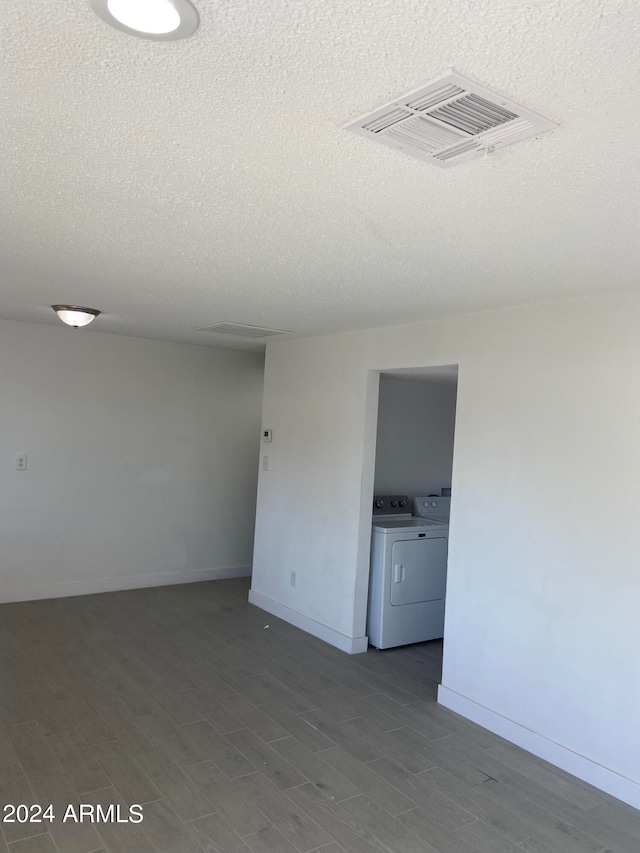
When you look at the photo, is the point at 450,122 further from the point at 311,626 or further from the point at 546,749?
the point at 311,626

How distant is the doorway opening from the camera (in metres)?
4.68

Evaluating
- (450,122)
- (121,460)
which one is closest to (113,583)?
(121,460)

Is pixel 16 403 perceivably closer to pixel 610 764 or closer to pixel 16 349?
pixel 16 349

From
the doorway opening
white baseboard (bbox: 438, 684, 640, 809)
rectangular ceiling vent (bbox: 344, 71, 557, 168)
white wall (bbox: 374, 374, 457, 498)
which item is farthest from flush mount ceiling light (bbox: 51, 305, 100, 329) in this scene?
white baseboard (bbox: 438, 684, 640, 809)

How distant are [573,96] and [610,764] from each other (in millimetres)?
2931

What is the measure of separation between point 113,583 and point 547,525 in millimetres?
4182

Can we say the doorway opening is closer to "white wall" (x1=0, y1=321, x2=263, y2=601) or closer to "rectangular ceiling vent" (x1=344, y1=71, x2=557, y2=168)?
"white wall" (x1=0, y1=321, x2=263, y2=601)

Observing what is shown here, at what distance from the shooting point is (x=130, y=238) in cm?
262

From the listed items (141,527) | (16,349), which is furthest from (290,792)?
(16,349)

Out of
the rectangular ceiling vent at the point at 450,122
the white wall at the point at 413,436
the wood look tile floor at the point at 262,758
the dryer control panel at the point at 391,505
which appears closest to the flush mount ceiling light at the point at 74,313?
the wood look tile floor at the point at 262,758

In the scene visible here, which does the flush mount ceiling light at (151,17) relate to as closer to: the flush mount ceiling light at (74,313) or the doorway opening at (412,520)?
the doorway opening at (412,520)

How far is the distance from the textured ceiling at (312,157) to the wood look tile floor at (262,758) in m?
2.38

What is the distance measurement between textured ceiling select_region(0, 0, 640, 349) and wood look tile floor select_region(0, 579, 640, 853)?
238 cm

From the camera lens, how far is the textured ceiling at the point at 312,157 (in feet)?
3.86
